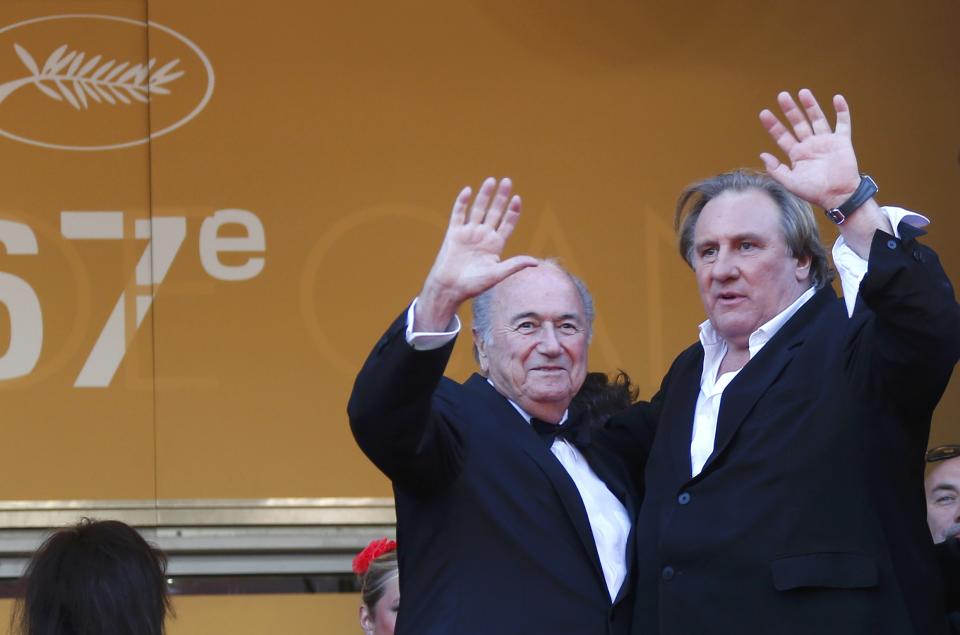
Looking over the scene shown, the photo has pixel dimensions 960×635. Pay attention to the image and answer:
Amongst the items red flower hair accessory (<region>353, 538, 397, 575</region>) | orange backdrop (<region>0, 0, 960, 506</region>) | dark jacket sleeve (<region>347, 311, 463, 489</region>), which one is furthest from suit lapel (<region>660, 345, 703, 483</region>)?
orange backdrop (<region>0, 0, 960, 506</region>)

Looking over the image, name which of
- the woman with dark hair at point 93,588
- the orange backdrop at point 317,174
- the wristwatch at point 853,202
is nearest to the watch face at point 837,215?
the wristwatch at point 853,202

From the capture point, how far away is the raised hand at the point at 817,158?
111 inches

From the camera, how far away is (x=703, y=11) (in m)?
5.15

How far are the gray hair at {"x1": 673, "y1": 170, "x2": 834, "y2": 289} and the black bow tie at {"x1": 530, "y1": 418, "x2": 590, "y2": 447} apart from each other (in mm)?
434

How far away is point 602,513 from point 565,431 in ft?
0.64

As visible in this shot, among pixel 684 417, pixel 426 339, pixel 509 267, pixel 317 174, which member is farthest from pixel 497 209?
pixel 317 174

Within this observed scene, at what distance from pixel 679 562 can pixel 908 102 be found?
8.72 ft

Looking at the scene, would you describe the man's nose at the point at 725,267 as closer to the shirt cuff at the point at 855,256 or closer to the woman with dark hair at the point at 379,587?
the shirt cuff at the point at 855,256

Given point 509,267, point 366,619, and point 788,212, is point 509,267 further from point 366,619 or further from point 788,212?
point 366,619

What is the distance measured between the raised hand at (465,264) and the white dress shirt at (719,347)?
0.54 meters

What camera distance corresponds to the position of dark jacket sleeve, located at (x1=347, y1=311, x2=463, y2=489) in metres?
2.91

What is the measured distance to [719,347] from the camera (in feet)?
11.1

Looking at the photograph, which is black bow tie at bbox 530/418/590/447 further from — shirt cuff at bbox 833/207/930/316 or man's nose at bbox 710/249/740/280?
shirt cuff at bbox 833/207/930/316

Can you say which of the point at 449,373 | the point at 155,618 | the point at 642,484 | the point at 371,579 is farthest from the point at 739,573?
the point at 449,373
